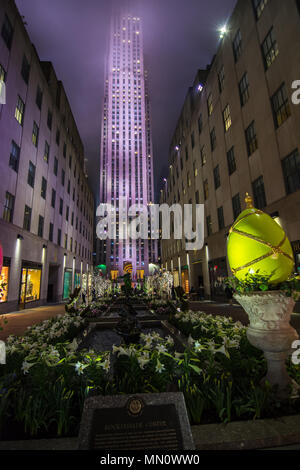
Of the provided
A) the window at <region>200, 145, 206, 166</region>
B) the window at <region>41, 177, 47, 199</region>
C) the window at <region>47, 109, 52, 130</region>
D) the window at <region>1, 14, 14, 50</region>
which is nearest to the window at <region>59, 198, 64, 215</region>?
the window at <region>41, 177, 47, 199</region>

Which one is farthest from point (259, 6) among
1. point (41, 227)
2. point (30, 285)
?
point (30, 285)

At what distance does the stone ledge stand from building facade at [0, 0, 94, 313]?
720 inches

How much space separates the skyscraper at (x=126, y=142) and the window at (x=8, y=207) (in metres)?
A: 98.0

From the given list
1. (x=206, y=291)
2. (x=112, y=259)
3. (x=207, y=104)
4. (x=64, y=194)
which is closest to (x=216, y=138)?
(x=207, y=104)

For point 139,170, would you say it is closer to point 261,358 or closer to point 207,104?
point 207,104

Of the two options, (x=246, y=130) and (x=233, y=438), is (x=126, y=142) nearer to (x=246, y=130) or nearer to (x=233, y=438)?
(x=246, y=130)

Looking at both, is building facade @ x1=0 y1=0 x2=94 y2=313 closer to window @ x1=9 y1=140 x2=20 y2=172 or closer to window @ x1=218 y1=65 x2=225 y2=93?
window @ x1=9 y1=140 x2=20 y2=172

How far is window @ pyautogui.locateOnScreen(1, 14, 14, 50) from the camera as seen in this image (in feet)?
60.7

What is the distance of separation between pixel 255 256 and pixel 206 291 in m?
24.9

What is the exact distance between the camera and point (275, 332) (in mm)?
3439

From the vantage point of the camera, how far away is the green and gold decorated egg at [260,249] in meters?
3.72

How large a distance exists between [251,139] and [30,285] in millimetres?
25864

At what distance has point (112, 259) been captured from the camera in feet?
406

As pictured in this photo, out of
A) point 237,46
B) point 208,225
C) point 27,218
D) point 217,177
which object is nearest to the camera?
point 237,46
